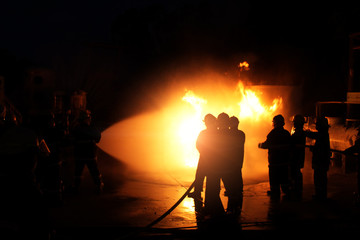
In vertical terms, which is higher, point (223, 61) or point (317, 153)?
point (223, 61)

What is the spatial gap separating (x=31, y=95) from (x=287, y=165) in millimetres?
30471

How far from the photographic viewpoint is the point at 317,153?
28.7 feet

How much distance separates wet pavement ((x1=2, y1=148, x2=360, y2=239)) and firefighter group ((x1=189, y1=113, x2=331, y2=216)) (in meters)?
0.30

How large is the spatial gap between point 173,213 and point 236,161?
1433 millimetres

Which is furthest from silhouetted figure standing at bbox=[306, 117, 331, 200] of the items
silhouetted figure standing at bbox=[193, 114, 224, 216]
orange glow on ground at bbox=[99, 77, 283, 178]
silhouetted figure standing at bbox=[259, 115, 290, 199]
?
orange glow on ground at bbox=[99, 77, 283, 178]

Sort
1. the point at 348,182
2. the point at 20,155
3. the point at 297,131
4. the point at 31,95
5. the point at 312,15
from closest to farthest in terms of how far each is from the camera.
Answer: the point at 20,155 → the point at 297,131 → the point at 348,182 → the point at 312,15 → the point at 31,95

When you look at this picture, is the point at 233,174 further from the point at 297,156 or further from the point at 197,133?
the point at 197,133

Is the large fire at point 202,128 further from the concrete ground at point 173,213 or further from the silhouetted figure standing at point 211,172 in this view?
the silhouetted figure standing at point 211,172

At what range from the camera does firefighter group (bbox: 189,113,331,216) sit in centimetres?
Result: 760

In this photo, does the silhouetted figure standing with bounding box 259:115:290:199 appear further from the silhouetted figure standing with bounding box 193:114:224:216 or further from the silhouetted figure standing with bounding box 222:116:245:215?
the silhouetted figure standing with bounding box 193:114:224:216

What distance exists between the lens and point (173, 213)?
7.62m

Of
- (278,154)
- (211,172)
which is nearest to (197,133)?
(278,154)

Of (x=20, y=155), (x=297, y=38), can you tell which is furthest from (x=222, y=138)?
(x=297, y=38)

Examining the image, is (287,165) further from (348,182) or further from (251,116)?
(251,116)
